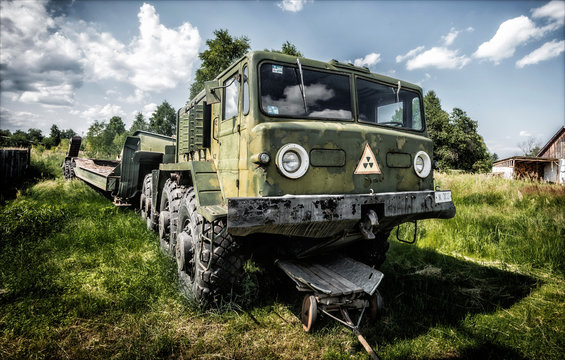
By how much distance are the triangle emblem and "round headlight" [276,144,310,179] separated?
0.62 m

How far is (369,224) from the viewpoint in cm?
290

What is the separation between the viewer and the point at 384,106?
12.5 feet

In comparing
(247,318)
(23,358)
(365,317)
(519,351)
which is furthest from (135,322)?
(519,351)

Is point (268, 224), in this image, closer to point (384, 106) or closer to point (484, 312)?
point (384, 106)

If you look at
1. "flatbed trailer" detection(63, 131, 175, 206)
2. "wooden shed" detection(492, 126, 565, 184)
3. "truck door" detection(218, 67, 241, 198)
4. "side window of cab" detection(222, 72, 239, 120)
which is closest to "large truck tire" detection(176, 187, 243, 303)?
"truck door" detection(218, 67, 241, 198)

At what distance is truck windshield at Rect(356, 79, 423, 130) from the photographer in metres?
3.59

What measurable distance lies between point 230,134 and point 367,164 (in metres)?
1.47

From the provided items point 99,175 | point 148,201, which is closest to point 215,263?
point 148,201

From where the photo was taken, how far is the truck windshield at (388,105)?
3.59 m

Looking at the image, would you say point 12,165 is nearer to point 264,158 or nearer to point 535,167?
point 264,158

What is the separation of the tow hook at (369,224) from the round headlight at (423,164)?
104 cm

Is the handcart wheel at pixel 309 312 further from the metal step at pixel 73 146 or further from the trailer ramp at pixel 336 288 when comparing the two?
the metal step at pixel 73 146

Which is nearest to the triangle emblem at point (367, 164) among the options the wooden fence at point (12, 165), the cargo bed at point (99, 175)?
the cargo bed at point (99, 175)

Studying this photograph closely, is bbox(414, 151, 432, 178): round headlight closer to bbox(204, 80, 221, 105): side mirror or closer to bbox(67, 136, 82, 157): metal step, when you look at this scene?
bbox(204, 80, 221, 105): side mirror
